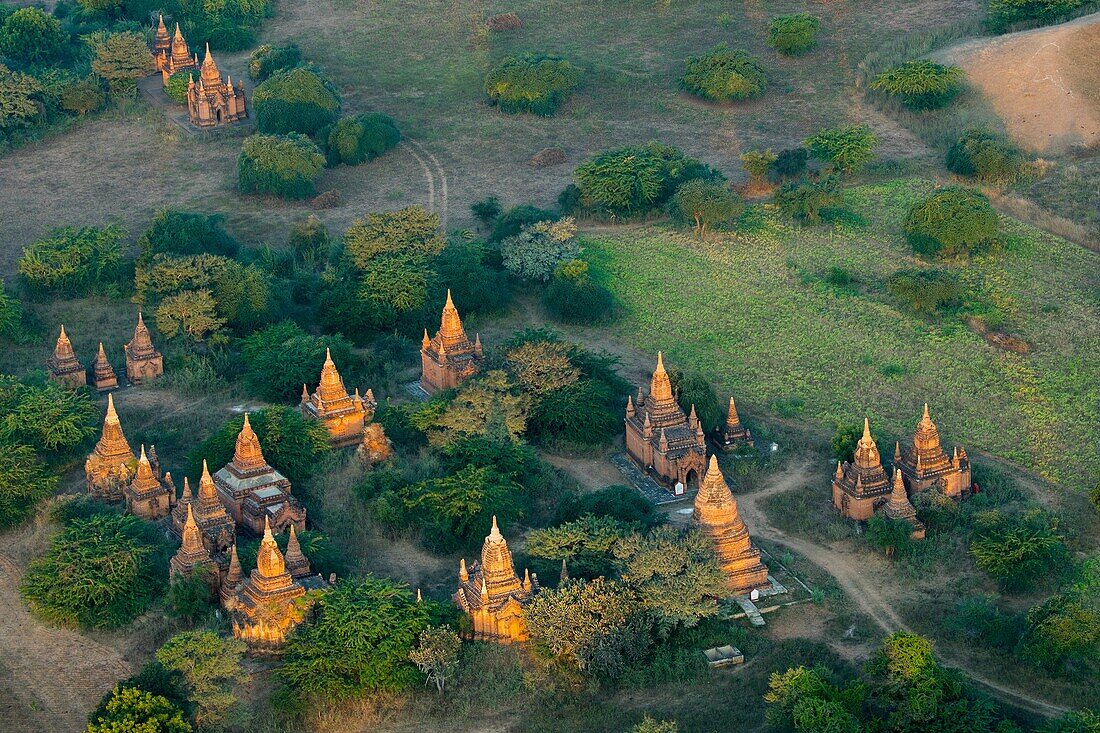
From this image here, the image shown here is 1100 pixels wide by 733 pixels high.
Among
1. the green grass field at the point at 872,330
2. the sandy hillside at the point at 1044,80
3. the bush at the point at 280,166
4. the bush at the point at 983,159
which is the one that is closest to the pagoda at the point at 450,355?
the green grass field at the point at 872,330

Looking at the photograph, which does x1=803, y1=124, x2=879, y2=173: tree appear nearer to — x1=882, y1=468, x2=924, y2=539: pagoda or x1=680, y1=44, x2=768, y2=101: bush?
x1=680, y1=44, x2=768, y2=101: bush

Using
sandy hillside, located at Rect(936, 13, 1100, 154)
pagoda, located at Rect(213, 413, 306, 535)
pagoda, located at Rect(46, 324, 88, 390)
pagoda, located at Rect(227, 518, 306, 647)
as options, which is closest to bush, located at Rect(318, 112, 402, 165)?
pagoda, located at Rect(46, 324, 88, 390)

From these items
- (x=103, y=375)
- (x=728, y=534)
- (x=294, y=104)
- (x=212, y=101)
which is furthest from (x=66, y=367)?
(x=212, y=101)

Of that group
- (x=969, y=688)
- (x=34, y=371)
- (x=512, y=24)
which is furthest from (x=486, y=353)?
(x=512, y=24)

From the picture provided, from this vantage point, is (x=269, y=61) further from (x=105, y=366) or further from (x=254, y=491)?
(x=254, y=491)

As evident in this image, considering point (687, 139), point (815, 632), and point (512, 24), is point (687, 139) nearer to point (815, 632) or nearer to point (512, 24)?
point (512, 24)

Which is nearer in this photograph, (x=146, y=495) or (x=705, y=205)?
(x=146, y=495)
